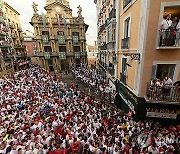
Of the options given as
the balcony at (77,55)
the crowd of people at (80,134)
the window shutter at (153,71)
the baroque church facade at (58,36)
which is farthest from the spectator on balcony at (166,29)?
the balcony at (77,55)

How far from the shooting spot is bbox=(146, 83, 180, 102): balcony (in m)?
7.41

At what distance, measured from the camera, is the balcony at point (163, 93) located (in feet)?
24.3

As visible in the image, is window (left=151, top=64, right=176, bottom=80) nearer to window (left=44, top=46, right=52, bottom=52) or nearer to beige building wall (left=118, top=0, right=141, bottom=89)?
beige building wall (left=118, top=0, right=141, bottom=89)

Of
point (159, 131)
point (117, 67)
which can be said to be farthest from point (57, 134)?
point (117, 67)

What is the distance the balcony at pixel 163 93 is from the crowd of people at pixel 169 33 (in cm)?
240

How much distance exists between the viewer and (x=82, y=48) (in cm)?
3538

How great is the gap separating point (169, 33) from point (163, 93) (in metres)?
3.26

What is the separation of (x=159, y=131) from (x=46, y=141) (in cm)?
638

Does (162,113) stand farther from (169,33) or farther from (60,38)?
(60,38)

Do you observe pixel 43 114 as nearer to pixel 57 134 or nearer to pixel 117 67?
pixel 57 134

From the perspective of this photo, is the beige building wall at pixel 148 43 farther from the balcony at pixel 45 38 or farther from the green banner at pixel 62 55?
the balcony at pixel 45 38

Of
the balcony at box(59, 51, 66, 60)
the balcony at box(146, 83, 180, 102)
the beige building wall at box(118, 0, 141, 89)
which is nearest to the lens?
the balcony at box(146, 83, 180, 102)

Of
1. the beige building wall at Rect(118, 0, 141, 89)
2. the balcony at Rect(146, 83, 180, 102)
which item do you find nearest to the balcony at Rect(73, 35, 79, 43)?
the beige building wall at Rect(118, 0, 141, 89)

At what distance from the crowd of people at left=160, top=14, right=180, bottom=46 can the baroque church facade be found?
88.2ft
